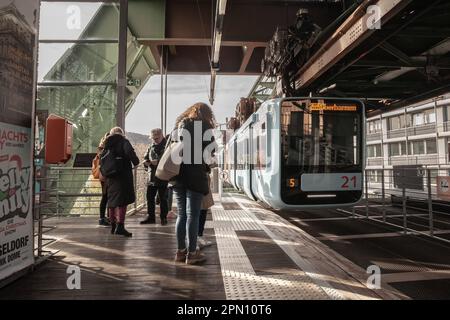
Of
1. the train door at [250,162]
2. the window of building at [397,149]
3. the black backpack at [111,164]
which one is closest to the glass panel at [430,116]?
the window of building at [397,149]

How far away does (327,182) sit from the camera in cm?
639

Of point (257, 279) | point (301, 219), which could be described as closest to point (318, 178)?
point (301, 219)

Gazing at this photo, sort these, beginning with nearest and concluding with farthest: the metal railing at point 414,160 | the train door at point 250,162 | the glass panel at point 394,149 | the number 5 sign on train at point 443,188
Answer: the number 5 sign on train at point 443,188 → the train door at point 250,162 → the metal railing at point 414,160 → the glass panel at point 394,149

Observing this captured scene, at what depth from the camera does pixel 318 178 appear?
6391mm

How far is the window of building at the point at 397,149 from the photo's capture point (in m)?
42.4

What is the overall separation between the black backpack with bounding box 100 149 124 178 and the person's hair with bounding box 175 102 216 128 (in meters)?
1.61

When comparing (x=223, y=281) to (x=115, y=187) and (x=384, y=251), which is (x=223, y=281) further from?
(x=384, y=251)

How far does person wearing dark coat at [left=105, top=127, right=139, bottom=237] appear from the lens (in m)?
4.78

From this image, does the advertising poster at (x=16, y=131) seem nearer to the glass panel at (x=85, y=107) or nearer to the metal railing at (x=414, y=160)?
the glass panel at (x=85, y=107)

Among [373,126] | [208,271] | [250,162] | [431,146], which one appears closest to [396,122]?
[373,126]

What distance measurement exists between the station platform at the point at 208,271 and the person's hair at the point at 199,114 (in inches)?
62.3

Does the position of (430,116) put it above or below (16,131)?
above

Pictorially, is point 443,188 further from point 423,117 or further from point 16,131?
point 423,117

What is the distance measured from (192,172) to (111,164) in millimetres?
1902
